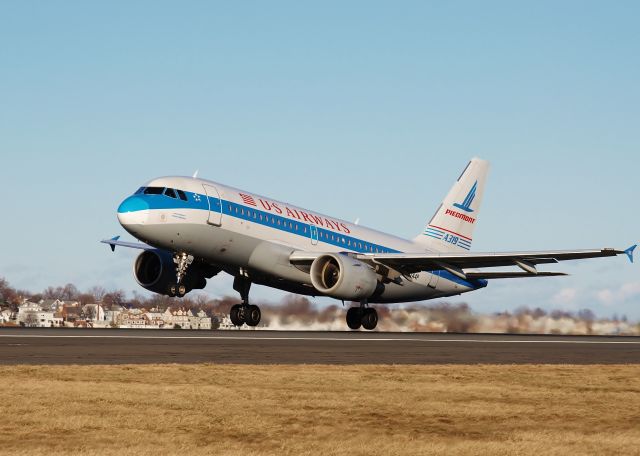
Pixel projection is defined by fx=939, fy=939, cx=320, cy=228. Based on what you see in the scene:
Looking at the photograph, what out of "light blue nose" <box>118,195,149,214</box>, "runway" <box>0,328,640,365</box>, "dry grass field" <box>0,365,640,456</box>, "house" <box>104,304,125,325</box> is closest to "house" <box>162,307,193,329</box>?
"house" <box>104,304,125,325</box>

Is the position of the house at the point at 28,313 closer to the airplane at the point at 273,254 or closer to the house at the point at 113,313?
the house at the point at 113,313

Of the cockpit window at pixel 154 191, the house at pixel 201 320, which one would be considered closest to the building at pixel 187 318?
the house at pixel 201 320

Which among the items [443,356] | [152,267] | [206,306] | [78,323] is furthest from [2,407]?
[78,323]

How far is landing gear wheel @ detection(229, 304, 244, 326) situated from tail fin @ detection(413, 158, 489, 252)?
11.8 metres

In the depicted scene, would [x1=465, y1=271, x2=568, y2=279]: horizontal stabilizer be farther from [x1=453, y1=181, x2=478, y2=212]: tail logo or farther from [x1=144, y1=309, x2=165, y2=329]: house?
[x1=144, y1=309, x2=165, y2=329]: house

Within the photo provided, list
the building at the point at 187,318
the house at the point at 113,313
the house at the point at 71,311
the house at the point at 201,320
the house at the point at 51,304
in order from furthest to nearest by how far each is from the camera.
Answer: the house at the point at 51,304
the house at the point at 71,311
the house at the point at 113,313
the building at the point at 187,318
the house at the point at 201,320

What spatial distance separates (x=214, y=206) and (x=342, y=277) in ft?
18.4

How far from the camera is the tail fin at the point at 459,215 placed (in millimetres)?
48750

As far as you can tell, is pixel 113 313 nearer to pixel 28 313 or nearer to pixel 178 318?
pixel 178 318

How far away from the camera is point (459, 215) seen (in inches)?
1955

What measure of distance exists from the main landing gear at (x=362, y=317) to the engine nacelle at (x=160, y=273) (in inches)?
252

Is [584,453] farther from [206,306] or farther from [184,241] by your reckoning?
[206,306]

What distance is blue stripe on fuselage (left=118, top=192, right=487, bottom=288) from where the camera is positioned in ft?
114

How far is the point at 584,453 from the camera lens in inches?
342
